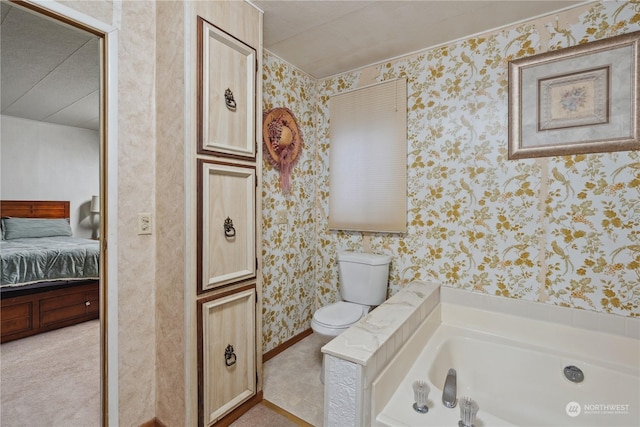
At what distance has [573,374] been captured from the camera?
1543 mm

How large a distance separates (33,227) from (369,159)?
2061 mm

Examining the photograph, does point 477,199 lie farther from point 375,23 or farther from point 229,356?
point 229,356

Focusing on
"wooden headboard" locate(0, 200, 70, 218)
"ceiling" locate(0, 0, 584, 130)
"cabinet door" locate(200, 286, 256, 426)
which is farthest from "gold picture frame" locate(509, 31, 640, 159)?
"wooden headboard" locate(0, 200, 70, 218)

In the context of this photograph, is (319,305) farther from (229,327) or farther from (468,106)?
(468,106)

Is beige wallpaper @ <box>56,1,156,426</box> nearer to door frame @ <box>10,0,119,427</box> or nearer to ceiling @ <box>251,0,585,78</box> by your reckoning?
door frame @ <box>10,0,119,427</box>

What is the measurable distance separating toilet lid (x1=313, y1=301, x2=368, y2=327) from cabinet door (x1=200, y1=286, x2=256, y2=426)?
50 cm

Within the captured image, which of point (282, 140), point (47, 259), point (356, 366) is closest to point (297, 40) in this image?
point (282, 140)

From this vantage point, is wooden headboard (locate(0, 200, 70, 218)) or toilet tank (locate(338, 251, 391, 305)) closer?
wooden headboard (locate(0, 200, 70, 218))

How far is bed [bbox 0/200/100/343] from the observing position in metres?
1.20

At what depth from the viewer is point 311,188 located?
2.69 m

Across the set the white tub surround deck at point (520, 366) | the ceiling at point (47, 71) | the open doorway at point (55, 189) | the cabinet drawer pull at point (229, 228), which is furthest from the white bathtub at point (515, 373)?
the ceiling at point (47, 71)

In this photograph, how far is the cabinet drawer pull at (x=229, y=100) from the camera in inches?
60.9

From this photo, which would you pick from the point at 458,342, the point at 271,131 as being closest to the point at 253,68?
the point at 271,131

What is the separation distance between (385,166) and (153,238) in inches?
66.3
